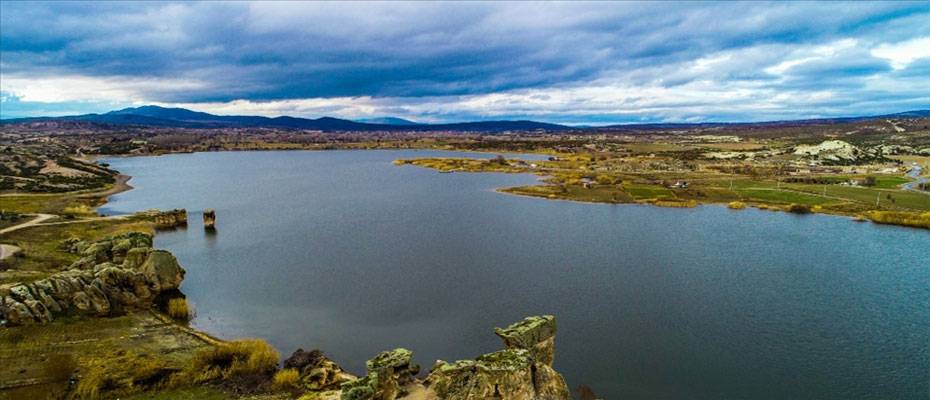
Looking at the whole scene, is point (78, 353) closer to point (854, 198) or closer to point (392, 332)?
point (392, 332)

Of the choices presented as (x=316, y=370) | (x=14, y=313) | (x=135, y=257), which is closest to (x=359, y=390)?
(x=316, y=370)

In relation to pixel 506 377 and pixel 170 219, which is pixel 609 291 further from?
pixel 170 219

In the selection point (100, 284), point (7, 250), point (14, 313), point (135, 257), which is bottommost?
point (14, 313)

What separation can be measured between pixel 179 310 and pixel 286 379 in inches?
619

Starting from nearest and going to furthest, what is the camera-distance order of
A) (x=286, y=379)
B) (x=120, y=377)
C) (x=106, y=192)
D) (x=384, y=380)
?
(x=384, y=380), (x=120, y=377), (x=286, y=379), (x=106, y=192)

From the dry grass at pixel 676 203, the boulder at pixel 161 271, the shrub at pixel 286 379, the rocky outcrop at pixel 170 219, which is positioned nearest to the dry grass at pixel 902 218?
the dry grass at pixel 676 203

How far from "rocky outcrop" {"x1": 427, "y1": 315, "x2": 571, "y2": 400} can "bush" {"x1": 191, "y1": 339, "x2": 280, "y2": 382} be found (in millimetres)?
9921

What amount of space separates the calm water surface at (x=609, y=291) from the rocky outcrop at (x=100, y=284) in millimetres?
3431

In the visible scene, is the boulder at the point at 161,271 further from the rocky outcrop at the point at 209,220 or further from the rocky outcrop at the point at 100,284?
the rocky outcrop at the point at 209,220

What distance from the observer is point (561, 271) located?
4784cm

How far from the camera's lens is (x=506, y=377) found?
21.3 m

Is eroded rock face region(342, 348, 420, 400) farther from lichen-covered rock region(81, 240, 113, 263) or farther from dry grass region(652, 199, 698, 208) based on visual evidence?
dry grass region(652, 199, 698, 208)

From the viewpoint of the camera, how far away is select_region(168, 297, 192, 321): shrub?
37.5m

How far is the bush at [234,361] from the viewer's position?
90.3 feet
